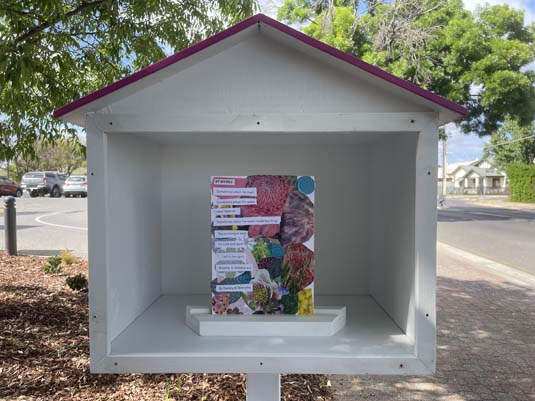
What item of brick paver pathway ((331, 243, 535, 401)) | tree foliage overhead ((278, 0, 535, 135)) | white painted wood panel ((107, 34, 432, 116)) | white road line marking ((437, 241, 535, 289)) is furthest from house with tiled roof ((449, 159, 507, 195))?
white painted wood panel ((107, 34, 432, 116))

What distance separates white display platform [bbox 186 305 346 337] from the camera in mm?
1796

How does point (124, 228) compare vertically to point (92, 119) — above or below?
below

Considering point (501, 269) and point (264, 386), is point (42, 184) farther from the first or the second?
point (264, 386)

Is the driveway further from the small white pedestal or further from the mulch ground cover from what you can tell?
the small white pedestal

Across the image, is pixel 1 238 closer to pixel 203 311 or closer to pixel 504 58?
pixel 203 311

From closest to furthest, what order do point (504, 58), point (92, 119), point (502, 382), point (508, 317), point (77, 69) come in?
point (92, 119) → point (502, 382) → point (77, 69) → point (508, 317) → point (504, 58)

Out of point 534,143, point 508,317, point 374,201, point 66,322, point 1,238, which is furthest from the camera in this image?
point 534,143

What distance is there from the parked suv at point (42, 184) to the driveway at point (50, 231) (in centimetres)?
1089

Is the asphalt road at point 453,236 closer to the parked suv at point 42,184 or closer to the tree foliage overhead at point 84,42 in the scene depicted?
the tree foliage overhead at point 84,42

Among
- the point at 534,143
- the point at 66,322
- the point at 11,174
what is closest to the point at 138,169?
the point at 66,322

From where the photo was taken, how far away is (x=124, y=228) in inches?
73.4

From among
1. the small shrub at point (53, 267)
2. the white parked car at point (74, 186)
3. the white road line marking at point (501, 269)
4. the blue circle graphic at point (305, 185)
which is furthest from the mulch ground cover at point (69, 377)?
the white parked car at point (74, 186)

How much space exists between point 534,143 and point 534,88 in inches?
1480

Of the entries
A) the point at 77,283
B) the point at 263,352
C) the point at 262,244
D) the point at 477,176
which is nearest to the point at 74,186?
the point at 77,283
